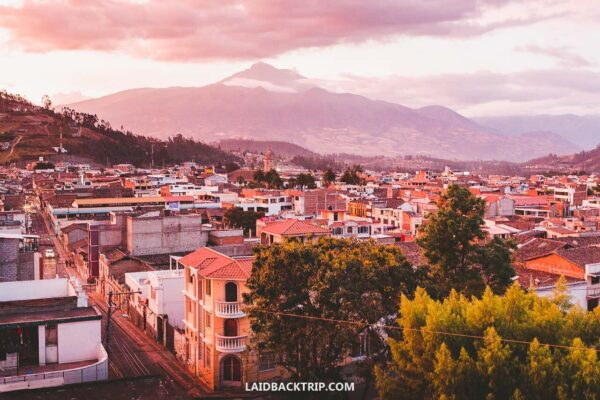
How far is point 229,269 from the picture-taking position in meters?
22.4

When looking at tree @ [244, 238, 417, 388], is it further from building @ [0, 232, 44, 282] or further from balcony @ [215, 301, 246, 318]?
building @ [0, 232, 44, 282]

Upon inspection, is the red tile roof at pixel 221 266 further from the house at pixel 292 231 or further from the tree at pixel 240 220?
the tree at pixel 240 220

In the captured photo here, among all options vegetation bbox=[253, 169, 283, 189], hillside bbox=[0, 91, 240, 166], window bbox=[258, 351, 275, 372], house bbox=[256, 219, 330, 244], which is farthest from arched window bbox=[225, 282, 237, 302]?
hillside bbox=[0, 91, 240, 166]

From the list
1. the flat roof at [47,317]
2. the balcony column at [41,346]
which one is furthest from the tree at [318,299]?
the balcony column at [41,346]

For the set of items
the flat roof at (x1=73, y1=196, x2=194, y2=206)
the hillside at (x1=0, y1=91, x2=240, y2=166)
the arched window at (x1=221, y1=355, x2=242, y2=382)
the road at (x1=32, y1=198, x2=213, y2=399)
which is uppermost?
the hillside at (x1=0, y1=91, x2=240, y2=166)

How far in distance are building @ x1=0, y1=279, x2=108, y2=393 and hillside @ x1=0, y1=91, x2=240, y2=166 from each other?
413 feet

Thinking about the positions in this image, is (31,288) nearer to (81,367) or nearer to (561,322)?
(81,367)

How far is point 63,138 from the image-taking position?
153125mm

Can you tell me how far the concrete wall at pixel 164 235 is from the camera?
41906 millimetres

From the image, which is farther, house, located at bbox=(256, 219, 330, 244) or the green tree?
house, located at bbox=(256, 219, 330, 244)

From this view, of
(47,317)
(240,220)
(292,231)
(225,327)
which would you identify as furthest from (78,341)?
(240,220)

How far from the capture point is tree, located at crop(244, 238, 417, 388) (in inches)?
717

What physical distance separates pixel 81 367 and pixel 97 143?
147 m

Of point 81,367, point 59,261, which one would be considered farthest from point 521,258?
point 59,261
